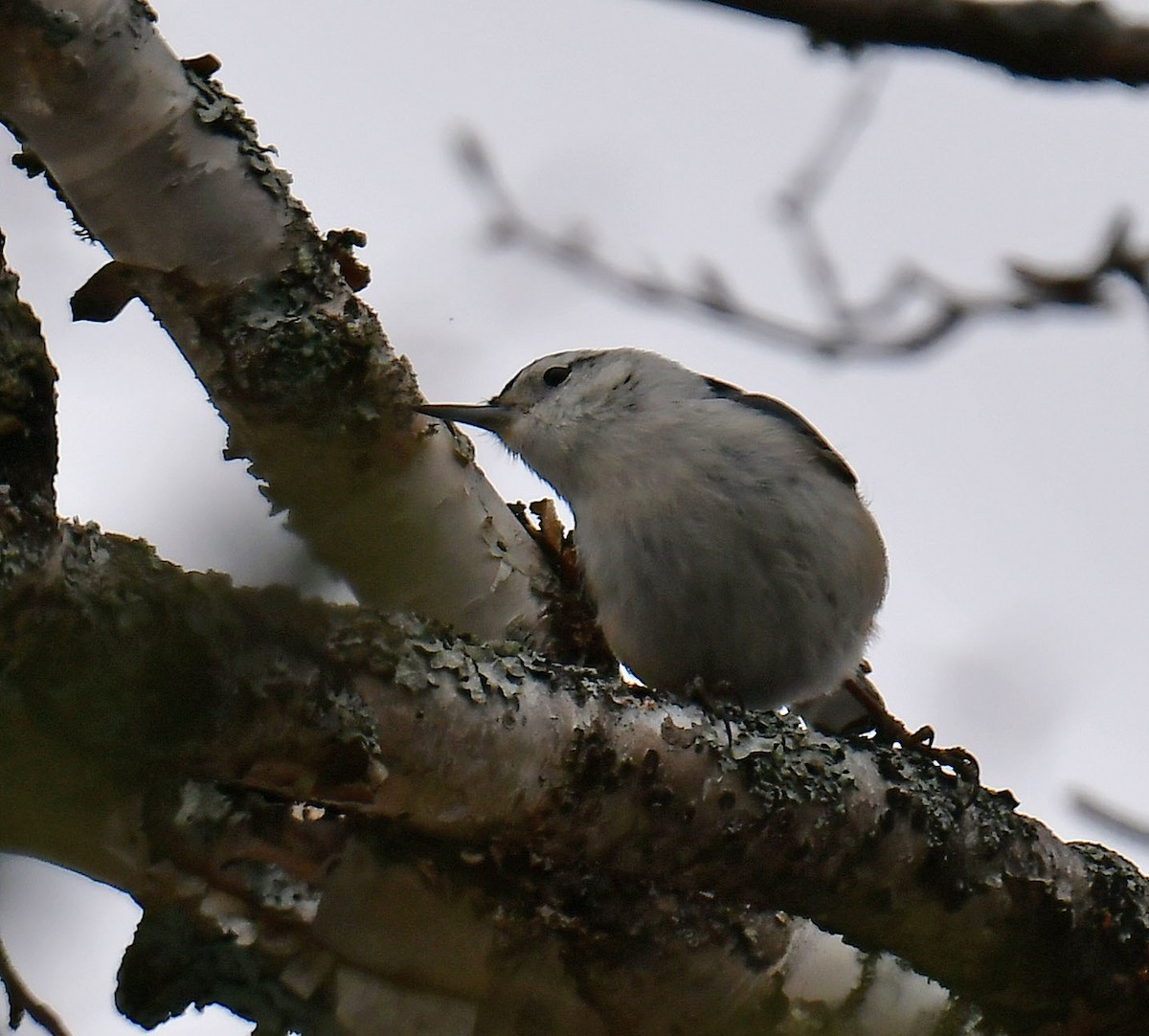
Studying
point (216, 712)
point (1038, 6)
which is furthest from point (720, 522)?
point (1038, 6)

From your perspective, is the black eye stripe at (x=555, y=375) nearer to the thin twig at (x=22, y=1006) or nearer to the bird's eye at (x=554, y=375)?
the bird's eye at (x=554, y=375)

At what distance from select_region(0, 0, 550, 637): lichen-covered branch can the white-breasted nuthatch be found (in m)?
0.50

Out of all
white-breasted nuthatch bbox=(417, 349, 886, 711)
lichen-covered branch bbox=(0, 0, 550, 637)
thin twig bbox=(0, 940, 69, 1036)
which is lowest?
thin twig bbox=(0, 940, 69, 1036)

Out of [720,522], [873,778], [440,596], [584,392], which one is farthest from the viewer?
[584,392]

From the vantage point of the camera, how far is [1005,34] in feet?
3.13

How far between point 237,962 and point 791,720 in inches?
36.4

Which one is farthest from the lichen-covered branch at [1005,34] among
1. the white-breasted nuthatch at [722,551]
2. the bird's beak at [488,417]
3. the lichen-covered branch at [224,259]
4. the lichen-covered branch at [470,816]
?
the bird's beak at [488,417]

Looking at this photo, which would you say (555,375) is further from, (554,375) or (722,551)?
(722,551)

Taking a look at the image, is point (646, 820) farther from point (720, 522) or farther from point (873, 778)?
point (720, 522)

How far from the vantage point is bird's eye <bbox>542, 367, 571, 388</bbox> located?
349 centimetres

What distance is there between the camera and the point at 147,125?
6.69 feet

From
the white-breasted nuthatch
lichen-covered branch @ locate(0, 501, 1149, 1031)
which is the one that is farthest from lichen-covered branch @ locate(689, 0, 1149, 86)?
the white-breasted nuthatch

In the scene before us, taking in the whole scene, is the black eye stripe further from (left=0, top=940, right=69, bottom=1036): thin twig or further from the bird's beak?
(left=0, top=940, right=69, bottom=1036): thin twig

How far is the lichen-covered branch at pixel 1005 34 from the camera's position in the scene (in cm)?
93
